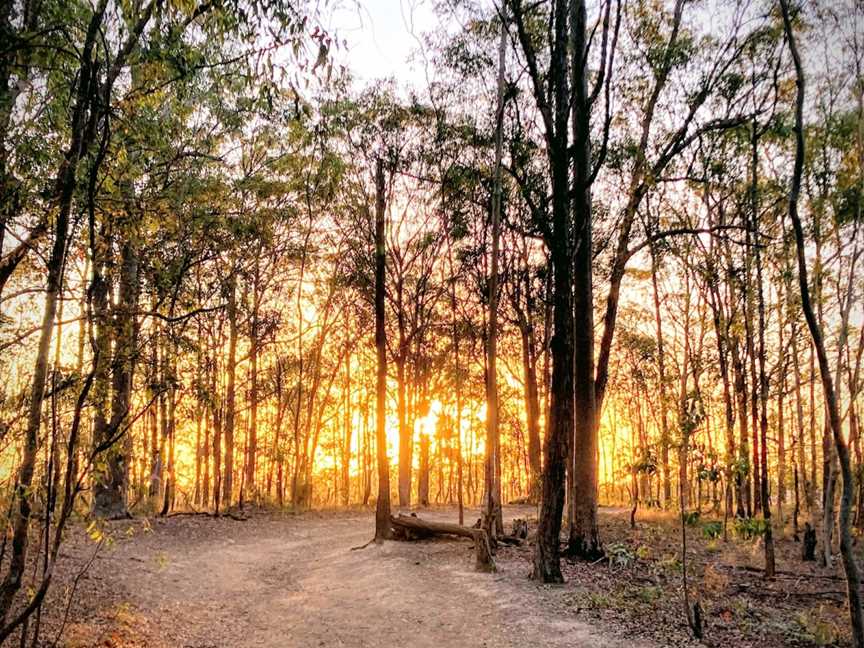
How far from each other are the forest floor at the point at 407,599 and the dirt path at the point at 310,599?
32mm

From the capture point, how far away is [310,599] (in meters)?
8.92

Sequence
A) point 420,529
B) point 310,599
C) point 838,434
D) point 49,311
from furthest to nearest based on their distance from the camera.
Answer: point 420,529 → point 310,599 → point 838,434 → point 49,311

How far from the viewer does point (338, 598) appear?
346 inches

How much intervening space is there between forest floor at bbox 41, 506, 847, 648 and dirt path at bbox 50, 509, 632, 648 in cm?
3

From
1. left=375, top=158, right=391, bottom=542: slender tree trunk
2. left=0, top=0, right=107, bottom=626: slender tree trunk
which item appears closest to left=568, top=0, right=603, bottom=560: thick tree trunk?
left=375, top=158, right=391, bottom=542: slender tree trunk

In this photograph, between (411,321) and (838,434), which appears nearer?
(838,434)

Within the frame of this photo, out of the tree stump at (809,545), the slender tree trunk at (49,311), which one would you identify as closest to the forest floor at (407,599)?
the tree stump at (809,545)

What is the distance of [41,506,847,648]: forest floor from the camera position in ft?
22.0

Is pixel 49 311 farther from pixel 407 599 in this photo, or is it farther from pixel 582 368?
pixel 582 368

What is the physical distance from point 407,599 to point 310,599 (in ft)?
5.61

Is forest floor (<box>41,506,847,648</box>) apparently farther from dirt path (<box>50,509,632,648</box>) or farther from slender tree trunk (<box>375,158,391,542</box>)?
slender tree trunk (<box>375,158,391,542</box>)

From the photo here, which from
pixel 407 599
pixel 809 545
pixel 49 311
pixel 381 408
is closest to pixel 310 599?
pixel 407 599

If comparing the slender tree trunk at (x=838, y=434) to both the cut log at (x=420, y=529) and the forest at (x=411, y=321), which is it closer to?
the forest at (x=411, y=321)

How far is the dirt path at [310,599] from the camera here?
6793mm
